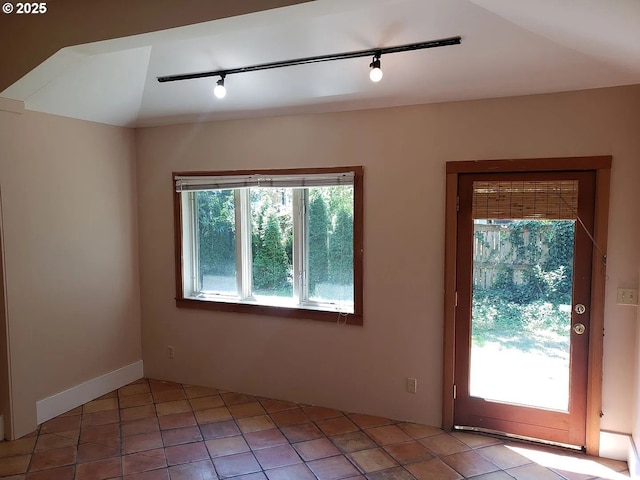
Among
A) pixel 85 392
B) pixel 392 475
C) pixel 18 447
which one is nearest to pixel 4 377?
pixel 18 447

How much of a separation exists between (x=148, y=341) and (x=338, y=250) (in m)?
2.14

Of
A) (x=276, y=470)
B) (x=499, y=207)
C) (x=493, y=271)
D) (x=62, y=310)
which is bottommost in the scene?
(x=276, y=470)

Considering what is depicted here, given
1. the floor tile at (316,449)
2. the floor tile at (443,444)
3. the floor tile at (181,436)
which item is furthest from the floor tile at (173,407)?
the floor tile at (443,444)

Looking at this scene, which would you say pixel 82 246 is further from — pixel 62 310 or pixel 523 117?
pixel 523 117

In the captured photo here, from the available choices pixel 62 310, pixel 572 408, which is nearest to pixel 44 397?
pixel 62 310

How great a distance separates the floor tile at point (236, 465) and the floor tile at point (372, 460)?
0.63 meters

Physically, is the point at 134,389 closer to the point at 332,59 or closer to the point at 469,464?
the point at 469,464

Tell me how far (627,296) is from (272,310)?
8.36 feet

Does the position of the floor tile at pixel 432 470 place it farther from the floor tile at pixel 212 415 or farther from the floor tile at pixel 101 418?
the floor tile at pixel 101 418

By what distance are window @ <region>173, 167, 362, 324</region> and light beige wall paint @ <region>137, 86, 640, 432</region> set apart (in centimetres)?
11

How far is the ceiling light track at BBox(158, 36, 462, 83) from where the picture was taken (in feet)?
Answer: 8.13

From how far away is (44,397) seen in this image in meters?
3.28

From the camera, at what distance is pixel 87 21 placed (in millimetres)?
2357

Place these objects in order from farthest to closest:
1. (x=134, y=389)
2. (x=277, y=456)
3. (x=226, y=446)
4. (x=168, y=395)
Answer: (x=134, y=389), (x=168, y=395), (x=226, y=446), (x=277, y=456)
